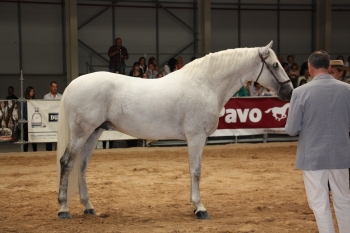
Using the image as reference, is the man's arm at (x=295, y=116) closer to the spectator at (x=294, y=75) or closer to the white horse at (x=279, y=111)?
the white horse at (x=279, y=111)

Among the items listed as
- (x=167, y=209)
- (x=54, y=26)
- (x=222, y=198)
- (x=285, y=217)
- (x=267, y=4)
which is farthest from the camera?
(x=267, y=4)

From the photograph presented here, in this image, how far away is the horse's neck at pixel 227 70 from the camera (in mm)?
5883

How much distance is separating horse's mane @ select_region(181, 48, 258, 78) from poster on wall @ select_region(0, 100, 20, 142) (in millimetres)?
7070

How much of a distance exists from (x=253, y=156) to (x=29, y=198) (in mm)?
6030

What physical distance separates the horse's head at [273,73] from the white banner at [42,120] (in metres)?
7.24

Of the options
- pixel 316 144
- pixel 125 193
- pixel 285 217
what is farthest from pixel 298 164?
pixel 125 193

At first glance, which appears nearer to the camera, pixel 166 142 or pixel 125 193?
pixel 125 193

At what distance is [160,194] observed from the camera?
7.07 m

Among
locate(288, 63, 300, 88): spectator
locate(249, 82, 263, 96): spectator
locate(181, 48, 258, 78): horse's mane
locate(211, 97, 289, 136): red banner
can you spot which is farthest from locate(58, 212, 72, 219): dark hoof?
locate(288, 63, 300, 88): spectator

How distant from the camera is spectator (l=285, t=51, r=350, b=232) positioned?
3850 mm

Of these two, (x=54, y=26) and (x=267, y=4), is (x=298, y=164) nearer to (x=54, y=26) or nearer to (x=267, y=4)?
(x=54, y=26)

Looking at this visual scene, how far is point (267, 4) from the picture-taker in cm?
2162

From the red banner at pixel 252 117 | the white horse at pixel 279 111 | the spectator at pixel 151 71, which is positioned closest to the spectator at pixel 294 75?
the white horse at pixel 279 111

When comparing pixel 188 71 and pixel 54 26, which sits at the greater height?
pixel 54 26
